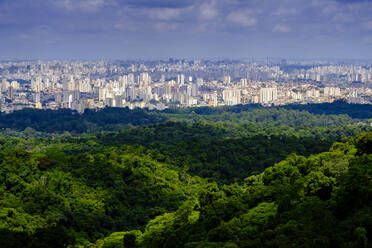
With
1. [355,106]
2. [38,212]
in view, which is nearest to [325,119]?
[355,106]

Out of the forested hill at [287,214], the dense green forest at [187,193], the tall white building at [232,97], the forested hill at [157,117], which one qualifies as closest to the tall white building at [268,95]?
the tall white building at [232,97]

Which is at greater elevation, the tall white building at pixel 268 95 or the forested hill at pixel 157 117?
the tall white building at pixel 268 95

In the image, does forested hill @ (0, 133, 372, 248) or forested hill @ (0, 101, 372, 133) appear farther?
forested hill @ (0, 101, 372, 133)

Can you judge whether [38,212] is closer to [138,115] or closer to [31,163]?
[31,163]

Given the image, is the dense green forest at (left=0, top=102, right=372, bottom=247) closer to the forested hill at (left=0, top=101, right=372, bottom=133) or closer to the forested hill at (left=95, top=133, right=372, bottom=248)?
the forested hill at (left=95, top=133, right=372, bottom=248)

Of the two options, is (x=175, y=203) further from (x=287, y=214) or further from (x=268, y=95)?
(x=268, y=95)

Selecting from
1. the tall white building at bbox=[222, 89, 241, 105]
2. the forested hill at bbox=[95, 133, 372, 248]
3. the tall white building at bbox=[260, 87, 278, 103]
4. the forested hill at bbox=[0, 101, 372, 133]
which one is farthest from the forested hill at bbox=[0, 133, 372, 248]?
the tall white building at bbox=[260, 87, 278, 103]

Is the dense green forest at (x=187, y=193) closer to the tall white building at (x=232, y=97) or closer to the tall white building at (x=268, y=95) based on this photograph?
the tall white building at (x=232, y=97)

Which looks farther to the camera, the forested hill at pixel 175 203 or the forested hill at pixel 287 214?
the forested hill at pixel 175 203
